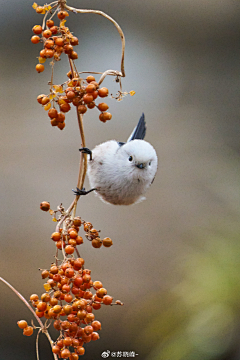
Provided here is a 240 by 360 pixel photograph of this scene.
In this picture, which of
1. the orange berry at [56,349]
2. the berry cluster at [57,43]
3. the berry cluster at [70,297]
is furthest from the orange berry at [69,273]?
the berry cluster at [57,43]

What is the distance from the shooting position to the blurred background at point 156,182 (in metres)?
1.13

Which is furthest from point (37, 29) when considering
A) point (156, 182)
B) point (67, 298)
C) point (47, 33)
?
point (156, 182)

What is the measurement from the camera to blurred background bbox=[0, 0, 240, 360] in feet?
3.70

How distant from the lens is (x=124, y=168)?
1.56ft

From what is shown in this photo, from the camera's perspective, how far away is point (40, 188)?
1.33 metres

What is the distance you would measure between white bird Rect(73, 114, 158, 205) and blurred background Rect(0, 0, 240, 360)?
0.61 metres

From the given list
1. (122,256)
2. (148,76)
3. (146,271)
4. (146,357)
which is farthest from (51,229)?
(148,76)

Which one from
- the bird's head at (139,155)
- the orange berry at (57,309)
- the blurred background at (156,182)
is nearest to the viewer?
the orange berry at (57,309)

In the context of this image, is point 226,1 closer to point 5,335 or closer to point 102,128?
point 102,128

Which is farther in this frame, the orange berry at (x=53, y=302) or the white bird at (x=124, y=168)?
the white bird at (x=124, y=168)

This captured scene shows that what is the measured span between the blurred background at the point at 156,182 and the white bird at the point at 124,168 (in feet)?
2.02

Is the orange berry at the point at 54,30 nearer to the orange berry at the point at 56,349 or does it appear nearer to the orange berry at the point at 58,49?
the orange berry at the point at 58,49

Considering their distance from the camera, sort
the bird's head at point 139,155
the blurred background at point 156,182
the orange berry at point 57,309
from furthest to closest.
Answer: the blurred background at point 156,182 → the bird's head at point 139,155 → the orange berry at point 57,309

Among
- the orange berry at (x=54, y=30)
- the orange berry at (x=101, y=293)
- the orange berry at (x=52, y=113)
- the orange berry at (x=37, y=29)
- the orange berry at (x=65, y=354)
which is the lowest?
the orange berry at (x=65, y=354)
